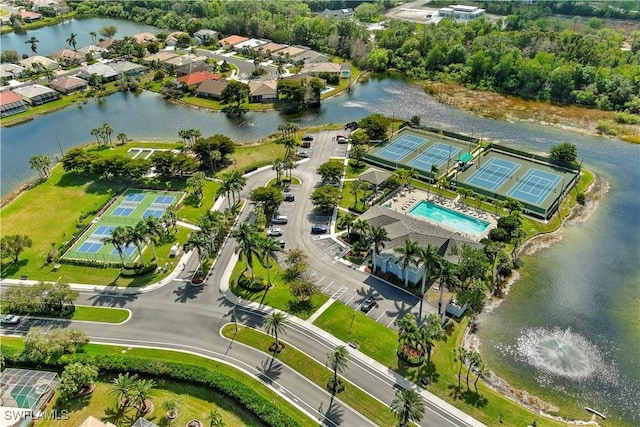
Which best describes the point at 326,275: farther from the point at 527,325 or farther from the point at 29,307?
the point at 29,307

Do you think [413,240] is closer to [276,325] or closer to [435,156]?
[276,325]

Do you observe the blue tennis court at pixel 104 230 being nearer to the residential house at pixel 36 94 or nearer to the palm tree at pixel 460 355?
the palm tree at pixel 460 355

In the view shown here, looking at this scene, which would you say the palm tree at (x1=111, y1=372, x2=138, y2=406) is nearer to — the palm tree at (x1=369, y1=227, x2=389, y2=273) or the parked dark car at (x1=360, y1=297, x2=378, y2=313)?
the parked dark car at (x1=360, y1=297, x2=378, y2=313)

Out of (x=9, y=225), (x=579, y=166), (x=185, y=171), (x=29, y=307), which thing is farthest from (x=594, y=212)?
(x=9, y=225)

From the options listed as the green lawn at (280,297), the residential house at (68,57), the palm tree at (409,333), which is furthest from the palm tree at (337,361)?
the residential house at (68,57)

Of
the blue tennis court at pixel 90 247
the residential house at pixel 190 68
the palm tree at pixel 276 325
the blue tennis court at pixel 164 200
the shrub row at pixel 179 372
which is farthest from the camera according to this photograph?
the residential house at pixel 190 68

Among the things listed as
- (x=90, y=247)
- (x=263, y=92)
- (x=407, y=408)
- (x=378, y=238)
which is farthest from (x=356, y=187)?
(x=263, y=92)
